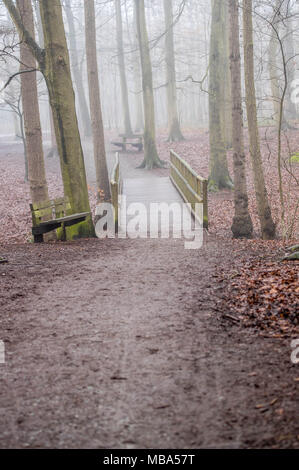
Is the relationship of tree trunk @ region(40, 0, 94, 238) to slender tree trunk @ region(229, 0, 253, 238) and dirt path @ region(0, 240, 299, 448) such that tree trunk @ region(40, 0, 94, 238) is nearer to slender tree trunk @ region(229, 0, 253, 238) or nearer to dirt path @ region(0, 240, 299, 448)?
slender tree trunk @ region(229, 0, 253, 238)

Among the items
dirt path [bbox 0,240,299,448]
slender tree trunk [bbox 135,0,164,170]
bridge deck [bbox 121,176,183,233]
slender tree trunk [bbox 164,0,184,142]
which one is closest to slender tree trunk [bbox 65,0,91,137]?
slender tree trunk [bbox 164,0,184,142]

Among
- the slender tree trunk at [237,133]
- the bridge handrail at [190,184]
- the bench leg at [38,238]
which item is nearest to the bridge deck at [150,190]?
the bridge handrail at [190,184]

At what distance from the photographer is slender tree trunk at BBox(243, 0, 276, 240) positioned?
9867 mm

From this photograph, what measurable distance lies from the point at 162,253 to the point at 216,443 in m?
6.50

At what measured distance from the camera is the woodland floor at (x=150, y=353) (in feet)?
11.2

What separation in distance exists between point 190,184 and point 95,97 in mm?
4920

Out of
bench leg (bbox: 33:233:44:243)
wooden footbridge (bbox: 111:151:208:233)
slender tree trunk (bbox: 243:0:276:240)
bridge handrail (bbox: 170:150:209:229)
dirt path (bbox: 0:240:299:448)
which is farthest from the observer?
wooden footbridge (bbox: 111:151:208:233)

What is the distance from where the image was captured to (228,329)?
5.12 metres

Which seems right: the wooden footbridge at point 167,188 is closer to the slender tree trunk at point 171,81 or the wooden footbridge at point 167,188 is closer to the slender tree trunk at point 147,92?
the slender tree trunk at point 147,92

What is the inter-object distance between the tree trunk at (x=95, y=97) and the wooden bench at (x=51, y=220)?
5641mm

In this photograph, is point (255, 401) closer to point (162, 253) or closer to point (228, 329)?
point (228, 329)

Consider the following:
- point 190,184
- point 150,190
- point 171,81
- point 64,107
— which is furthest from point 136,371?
point 171,81

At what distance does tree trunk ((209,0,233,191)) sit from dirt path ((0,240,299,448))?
447 inches
